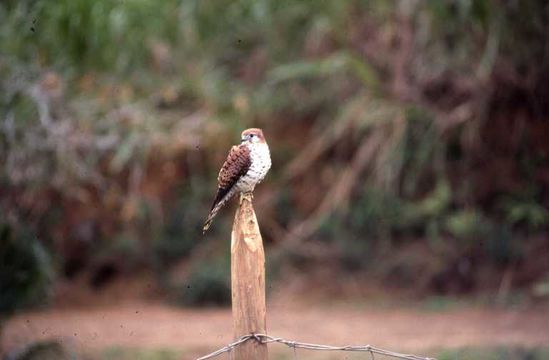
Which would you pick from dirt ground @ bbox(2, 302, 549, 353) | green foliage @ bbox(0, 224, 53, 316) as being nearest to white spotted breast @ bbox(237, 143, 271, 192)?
green foliage @ bbox(0, 224, 53, 316)

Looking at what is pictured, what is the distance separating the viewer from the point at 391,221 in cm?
972

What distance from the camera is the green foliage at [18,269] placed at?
6.24m

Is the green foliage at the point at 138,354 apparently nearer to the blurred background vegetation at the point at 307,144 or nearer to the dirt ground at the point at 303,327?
the dirt ground at the point at 303,327

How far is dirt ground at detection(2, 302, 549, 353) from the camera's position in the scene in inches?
292

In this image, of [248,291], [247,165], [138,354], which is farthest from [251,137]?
[138,354]

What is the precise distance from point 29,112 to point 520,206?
4893mm

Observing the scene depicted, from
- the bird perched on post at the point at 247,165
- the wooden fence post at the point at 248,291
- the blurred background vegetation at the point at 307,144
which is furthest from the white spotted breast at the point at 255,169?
the blurred background vegetation at the point at 307,144

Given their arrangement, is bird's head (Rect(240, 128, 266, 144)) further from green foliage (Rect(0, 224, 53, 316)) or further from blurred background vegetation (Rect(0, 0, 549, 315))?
blurred background vegetation (Rect(0, 0, 549, 315))

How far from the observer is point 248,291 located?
3.04 meters

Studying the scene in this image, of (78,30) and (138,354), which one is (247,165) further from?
(138,354)

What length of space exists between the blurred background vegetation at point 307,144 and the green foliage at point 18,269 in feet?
3.81

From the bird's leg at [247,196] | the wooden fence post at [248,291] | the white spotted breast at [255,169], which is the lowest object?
the wooden fence post at [248,291]

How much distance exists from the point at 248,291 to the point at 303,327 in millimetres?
5399

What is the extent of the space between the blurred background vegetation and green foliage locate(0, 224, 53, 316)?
1.16 metres
